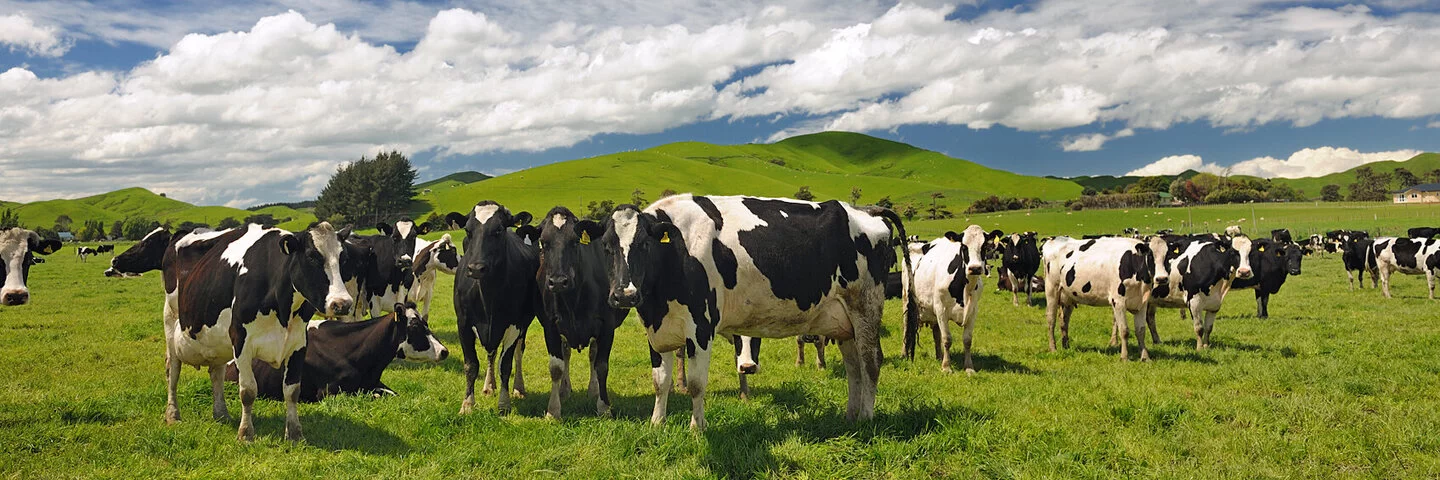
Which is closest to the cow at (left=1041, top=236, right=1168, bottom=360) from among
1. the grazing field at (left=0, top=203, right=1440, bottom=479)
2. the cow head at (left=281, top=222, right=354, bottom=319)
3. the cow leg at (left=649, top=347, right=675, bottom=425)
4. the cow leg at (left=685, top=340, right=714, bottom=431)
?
the grazing field at (left=0, top=203, right=1440, bottom=479)

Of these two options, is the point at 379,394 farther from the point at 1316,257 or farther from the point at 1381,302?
the point at 1316,257

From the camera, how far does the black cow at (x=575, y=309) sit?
7848 millimetres

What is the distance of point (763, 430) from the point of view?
759cm

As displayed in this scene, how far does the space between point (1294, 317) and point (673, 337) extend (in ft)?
56.2

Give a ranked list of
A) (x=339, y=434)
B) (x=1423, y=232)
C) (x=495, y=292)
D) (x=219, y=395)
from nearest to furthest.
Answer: (x=339, y=434) → (x=219, y=395) → (x=495, y=292) → (x=1423, y=232)

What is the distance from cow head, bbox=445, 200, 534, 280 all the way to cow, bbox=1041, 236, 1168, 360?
9.52m

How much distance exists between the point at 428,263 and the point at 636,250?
10096 millimetres

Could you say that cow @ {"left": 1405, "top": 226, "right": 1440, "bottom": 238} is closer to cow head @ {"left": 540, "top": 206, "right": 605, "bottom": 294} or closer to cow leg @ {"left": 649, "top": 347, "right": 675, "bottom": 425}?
cow leg @ {"left": 649, "top": 347, "right": 675, "bottom": 425}

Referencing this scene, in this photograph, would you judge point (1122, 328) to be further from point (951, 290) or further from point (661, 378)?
point (661, 378)

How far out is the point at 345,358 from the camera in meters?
9.88

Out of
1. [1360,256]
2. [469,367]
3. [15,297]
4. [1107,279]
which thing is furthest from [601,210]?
[15,297]

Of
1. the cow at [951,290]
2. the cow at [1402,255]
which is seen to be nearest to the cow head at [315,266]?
the cow at [951,290]

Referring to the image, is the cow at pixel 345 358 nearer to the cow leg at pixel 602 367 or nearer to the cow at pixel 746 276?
the cow leg at pixel 602 367

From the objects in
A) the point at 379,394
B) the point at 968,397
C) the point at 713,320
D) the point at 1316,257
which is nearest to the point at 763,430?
the point at 713,320
